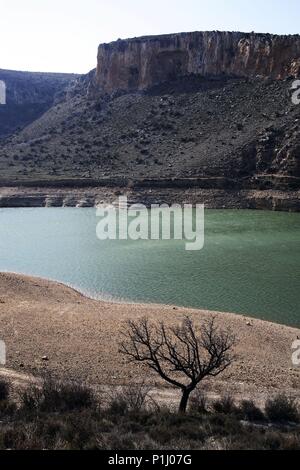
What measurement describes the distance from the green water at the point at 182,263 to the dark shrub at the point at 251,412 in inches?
326

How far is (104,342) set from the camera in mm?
16047

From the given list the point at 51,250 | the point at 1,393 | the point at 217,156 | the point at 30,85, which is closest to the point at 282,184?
the point at 217,156

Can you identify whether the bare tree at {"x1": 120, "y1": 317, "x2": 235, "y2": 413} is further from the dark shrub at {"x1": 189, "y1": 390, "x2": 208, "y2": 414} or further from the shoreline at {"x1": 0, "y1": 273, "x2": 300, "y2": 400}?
the shoreline at {"x1": 0, "y1": 273, "x2": 300, "y2": 400}

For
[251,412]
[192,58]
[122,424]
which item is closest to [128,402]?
[122,424]

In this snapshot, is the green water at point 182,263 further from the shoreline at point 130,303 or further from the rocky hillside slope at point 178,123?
the rocky hillside slope at point 178,123

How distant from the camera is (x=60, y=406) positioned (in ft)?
35.1

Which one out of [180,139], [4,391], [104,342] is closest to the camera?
[4,391]

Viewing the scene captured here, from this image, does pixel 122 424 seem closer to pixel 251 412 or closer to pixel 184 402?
pixel 184 402

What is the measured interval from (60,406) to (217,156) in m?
43.8

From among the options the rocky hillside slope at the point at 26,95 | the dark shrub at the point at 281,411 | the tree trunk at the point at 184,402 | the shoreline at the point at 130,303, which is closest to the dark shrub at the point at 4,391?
the tree trunk at the point at 184,402

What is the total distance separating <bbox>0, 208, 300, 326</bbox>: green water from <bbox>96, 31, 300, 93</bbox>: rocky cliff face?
24771 millimetres

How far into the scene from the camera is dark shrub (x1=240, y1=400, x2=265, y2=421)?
10.8 m

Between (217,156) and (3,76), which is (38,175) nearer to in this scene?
(217,156)

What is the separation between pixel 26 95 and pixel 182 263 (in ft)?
285
